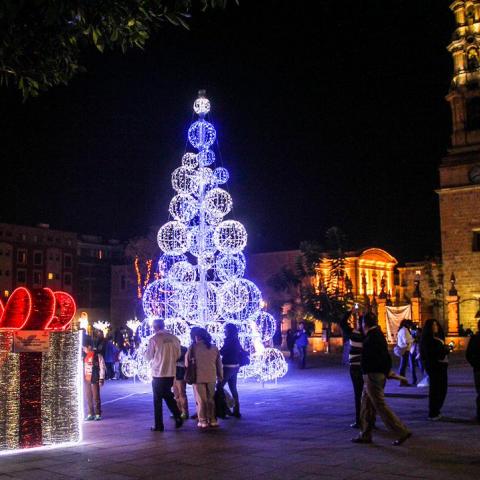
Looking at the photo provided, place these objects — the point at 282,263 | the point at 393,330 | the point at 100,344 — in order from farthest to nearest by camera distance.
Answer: the point at 282,263
the point at 393,330
the point at 100,344

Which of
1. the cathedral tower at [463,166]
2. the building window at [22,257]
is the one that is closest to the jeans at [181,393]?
the cathedral tower at [463,166]

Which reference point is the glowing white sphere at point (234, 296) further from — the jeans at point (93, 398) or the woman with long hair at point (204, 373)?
the woman with long hair at point (204, 373)

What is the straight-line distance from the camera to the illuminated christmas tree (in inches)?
708

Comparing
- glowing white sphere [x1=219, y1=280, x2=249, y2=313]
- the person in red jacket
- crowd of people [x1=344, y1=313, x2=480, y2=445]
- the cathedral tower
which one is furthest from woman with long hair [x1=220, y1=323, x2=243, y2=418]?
the cathedral tower

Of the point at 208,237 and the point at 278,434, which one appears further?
the point at 208,237

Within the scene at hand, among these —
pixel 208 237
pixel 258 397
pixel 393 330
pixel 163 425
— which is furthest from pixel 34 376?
pixel 393 330

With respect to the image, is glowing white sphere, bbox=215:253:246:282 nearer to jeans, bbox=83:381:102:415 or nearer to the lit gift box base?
jeans, bbox=83:381:102:415

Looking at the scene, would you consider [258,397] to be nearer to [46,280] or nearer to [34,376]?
[34,376]

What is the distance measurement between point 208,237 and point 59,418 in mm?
9638

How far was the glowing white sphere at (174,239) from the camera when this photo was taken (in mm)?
18234

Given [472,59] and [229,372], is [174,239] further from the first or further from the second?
[472,59]

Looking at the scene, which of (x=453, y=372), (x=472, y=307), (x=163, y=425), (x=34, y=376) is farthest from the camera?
(x=472, y=307)

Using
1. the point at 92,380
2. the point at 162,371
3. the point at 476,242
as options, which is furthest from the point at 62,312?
the point at 476,242

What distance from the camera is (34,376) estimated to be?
984 centimetres
